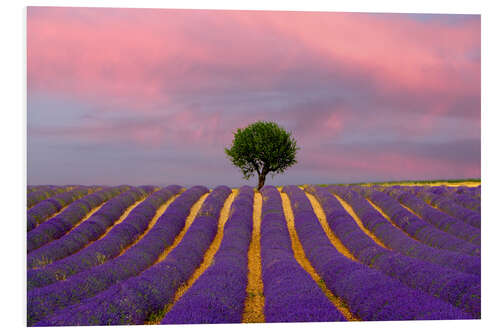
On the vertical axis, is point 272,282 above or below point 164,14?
below

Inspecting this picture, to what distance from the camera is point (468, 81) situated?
20.9 ft

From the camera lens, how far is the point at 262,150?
70.0ft

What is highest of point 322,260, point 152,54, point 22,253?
point 152,54

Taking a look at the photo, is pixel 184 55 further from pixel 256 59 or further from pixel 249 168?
pixel 249 168

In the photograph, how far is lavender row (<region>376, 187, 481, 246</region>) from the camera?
374 inches

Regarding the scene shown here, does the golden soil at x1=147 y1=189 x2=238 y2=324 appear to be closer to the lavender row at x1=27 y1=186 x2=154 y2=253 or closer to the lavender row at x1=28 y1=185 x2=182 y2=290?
the lavender row at x1=28 y1=185 x2=182 y2=290

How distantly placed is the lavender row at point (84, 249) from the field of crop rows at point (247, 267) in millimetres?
29

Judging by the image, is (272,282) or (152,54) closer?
(272,282)

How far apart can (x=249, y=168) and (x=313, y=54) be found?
52.5 ft

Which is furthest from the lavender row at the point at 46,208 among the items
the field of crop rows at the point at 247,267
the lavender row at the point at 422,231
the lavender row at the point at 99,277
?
the lavender row at the point at 422,231

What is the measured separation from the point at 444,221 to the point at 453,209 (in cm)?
251

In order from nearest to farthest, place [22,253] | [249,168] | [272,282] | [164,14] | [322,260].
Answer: [22,253] < [272,282] < [164,14] < [322,260] < [249,168]

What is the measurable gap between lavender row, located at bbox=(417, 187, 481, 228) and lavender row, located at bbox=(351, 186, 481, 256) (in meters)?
1.48

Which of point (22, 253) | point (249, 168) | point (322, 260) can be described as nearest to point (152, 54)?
point (22, 253)
